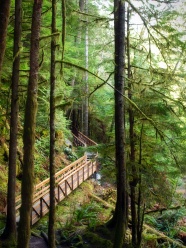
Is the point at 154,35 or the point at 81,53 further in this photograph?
the point at 81,53

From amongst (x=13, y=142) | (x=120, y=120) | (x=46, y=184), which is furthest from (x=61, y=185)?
(x=120, y=120)

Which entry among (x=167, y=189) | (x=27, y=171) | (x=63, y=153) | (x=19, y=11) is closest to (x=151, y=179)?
(x=167, y=189)

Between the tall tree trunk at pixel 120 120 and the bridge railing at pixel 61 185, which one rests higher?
the tall tree trunk at pixel 120 120

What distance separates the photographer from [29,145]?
16.9 ft

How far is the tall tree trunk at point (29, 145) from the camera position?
5047 millimetres

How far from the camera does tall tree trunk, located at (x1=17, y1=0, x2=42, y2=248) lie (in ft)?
16.6

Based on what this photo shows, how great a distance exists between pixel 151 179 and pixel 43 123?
29.7 ft

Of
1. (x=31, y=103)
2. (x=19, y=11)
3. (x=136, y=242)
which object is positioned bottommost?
(x=136, y=242)

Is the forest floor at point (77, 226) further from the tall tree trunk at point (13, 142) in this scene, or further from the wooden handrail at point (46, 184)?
the wooden handrail at point (46, 184)

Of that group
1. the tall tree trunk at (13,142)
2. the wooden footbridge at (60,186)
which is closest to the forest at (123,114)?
the tall tree trunk at (13,142)

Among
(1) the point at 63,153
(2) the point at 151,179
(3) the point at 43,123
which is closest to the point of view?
(2) the point at 151,179

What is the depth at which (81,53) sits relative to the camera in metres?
Answer: 22.0

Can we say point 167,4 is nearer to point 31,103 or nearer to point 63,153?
point 31,103

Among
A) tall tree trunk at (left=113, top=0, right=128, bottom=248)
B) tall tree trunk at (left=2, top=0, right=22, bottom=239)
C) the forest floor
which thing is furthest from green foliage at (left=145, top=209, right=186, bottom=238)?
tall tree trunk at (left=2, top=0, right=22, bottom=239)
